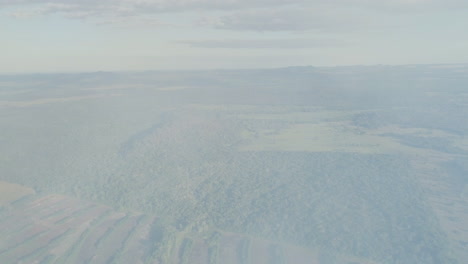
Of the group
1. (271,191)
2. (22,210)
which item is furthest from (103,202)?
(271,191)

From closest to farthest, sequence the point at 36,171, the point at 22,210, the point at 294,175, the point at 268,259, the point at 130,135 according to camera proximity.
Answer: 1. the point at 268,259
2. the point at 22,210
3. the point at 294,175
4. the point at 36,171
5. the point at 130,135

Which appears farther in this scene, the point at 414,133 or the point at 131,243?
the point at 414,133

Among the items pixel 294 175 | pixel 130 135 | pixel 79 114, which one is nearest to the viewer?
pixel 294 175

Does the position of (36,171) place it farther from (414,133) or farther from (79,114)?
(414,133)

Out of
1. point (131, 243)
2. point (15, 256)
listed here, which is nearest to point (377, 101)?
point (131, 243)

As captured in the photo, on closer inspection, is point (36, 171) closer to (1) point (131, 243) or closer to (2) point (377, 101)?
(1) point (131, 243)

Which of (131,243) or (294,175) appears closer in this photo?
(131,243)
